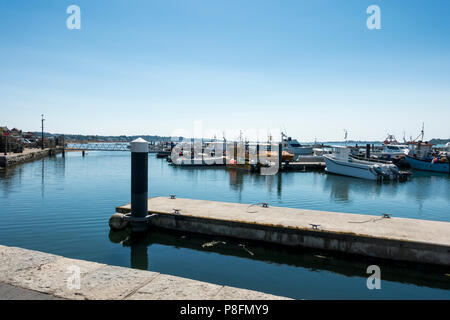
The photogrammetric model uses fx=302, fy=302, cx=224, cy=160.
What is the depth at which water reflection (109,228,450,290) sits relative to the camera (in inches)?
375

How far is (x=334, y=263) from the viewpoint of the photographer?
10.5 metres

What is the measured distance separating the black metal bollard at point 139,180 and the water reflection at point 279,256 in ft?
2.22

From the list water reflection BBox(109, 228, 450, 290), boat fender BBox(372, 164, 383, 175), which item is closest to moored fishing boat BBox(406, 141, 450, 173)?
boat fender BBox(372, 164, 383, 175)

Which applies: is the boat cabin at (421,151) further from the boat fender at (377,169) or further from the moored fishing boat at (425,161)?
the boat fender at (377,169)

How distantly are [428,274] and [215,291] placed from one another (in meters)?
8.10

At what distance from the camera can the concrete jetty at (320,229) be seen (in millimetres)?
9961

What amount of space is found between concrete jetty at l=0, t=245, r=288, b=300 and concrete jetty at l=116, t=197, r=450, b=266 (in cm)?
681

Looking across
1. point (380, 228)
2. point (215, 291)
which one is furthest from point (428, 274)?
point (215, 291)

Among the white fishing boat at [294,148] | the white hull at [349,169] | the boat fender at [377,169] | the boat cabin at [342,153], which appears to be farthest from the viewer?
the white fishing boat at [294,148]

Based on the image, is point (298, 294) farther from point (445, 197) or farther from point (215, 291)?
point (445, 197)

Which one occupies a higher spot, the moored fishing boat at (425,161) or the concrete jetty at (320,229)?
the moored fishing boat at (425,161)

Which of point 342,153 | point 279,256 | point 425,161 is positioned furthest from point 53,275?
point 425,161

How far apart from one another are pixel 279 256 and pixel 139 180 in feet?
21.0

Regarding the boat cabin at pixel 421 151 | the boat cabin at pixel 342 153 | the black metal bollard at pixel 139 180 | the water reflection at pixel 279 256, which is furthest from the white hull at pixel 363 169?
the black metal bollard at pixel 139 180
